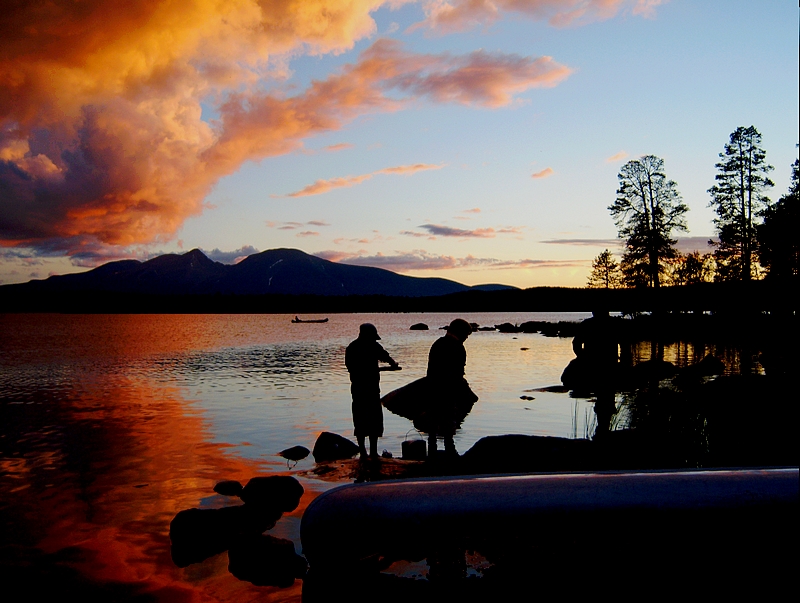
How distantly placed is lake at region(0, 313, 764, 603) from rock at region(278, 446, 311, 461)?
0.80 feet

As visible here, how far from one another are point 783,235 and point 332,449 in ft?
106

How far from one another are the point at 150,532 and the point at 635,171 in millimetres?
45627

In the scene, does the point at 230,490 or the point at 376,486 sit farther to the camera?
the point at 230,490

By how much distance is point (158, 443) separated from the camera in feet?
42.1

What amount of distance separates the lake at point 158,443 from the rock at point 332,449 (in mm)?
298

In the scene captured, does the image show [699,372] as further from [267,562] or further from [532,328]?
[532,328]

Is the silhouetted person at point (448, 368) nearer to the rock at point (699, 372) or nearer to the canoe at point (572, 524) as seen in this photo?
the canoe at point (572, 524)

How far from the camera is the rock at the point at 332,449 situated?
34.9ft

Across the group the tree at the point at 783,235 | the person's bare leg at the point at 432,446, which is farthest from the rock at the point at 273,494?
the tree at the point at 783,235

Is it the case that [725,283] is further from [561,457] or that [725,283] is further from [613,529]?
[613,529]

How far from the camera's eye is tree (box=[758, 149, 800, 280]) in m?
32.3

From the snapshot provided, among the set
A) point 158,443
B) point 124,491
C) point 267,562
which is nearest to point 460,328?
point 267,562

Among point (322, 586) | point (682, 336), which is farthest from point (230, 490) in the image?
point (682, 336)

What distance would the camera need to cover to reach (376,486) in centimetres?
378
